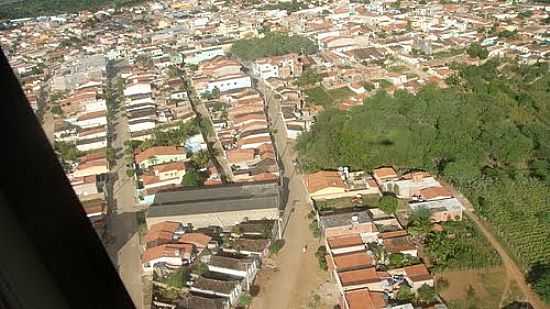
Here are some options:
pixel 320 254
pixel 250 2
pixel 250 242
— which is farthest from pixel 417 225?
pixel 250 2

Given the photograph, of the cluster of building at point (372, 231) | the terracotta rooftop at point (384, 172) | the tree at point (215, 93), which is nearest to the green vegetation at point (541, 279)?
the cluster of building at point (372, 231)

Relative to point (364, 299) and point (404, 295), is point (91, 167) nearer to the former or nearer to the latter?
point (364, 299)

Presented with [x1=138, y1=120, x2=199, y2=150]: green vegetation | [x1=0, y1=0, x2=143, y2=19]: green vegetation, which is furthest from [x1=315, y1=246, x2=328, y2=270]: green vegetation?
[x1=0, y1=0, x2=143, y2=19]: green vegetation

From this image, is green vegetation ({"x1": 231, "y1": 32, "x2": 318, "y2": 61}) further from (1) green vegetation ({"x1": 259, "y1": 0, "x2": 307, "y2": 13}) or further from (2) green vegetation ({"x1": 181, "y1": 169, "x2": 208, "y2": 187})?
(2) green vegetation ({"x1": 181, "y1": 169, "x2": 208, "y2": 187})

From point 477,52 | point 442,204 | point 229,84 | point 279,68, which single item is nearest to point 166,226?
point 442,204

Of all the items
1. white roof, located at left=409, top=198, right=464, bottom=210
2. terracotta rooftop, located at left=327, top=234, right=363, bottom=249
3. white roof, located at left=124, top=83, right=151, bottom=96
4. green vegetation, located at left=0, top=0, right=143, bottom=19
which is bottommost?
white roof, located at left=409, top=198, right=464, bottom=210

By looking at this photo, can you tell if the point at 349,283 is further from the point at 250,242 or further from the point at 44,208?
the point at 44,208
